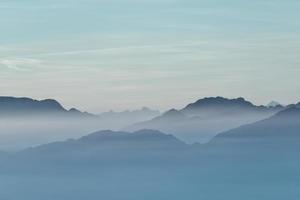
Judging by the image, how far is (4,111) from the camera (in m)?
75.3

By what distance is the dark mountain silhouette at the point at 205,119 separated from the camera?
91.0 metres

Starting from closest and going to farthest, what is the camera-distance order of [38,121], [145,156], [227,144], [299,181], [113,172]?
[299,181] → [113,172] → [145,156] → [38,121] → [227,144]

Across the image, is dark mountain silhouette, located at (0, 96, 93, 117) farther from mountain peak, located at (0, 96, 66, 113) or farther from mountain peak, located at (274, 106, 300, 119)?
mountain peak, located at (274, 106, 300, 119)

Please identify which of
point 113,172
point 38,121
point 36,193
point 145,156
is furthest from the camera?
point 38,121

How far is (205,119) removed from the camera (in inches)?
3922

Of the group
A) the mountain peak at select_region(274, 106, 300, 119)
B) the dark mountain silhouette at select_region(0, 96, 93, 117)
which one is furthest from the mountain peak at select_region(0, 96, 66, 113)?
the mountain peak at select_region(274, 106, 300, 119)

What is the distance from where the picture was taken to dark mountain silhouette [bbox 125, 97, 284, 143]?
9100cm

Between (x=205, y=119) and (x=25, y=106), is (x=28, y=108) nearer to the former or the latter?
(x=25, y=106)

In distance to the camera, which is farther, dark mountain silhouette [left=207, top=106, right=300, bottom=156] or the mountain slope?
dark mountain silhouette [left=207, top=106, right=300, bottom=156]

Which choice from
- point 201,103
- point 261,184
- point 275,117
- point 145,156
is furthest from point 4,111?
point 275,117

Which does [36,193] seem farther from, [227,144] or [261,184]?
[227,144]

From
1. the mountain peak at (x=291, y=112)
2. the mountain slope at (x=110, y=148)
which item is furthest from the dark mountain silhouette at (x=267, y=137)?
the mountain slope at (x=110, y=148)

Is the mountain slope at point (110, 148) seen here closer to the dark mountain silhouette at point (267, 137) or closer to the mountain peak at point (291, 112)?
the dark mountain silhouette at point (267, 137)

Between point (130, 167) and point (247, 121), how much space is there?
34.9m
